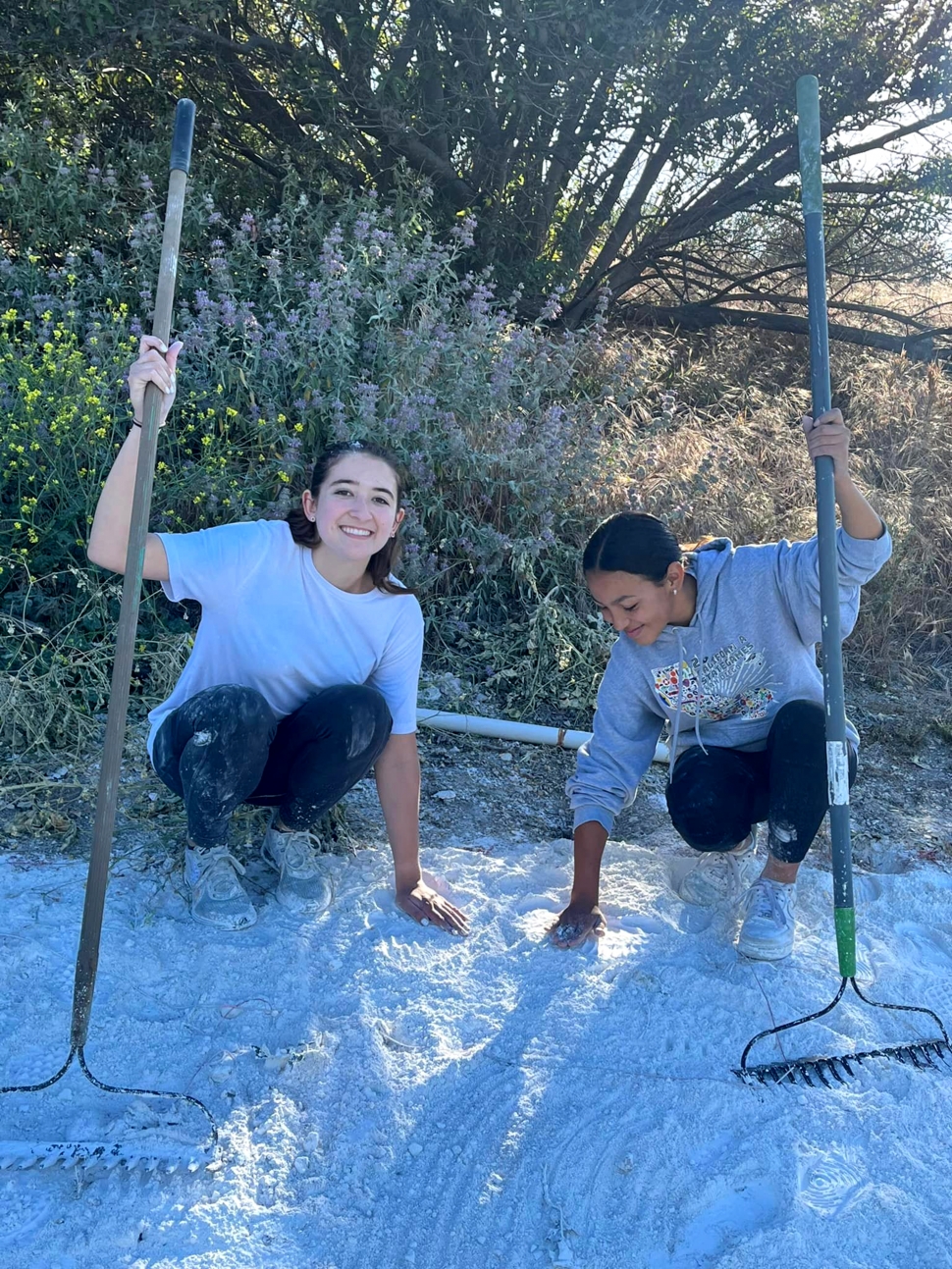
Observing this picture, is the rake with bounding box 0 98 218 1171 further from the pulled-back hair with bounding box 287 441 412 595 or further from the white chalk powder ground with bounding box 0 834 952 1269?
the pulled-back hair with bounding box 287 441 412 595

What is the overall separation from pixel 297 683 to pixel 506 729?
1193 millimetres

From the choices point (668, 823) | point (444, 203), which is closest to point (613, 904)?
point (668, 823)

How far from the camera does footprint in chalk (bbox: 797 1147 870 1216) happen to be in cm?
202

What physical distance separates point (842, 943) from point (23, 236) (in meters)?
4.90

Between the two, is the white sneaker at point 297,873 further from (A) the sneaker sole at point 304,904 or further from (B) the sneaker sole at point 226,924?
(B) the sneaker sole at point 226,924

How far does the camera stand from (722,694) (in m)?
2.85

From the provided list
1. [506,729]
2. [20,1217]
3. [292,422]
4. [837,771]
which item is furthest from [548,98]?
[20,1217]

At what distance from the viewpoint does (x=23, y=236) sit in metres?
5.49

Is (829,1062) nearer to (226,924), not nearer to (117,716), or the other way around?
(226,924)

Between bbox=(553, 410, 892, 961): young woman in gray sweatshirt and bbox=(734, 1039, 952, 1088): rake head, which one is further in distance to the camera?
bbox=(553, 410, 892, 961): young woman in gray sweatshirt

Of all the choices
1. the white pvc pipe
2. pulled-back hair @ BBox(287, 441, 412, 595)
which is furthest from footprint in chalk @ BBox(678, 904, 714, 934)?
pulled-back hair @ BBox(287, 441, 412, 595)

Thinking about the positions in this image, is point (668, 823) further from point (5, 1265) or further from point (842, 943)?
point (5, 1265)

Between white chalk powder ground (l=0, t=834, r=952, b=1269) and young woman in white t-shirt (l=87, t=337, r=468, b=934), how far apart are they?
16 cm

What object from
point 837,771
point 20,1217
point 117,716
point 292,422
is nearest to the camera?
point 20,1217
